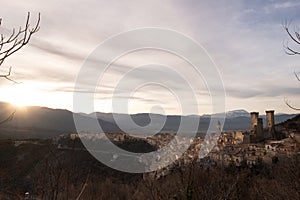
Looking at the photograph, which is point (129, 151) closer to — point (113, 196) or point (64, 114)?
point (113, 196)

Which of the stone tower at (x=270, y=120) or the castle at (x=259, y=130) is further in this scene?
the stone tower at (x=270, y=120)

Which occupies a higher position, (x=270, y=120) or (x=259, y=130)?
(x=270, y=120)

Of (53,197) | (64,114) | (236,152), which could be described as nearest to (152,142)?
(236,152)

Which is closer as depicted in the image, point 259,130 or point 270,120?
point 259,130

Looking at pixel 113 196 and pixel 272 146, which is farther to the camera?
pixel 272 146

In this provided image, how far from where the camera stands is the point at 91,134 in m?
56.6

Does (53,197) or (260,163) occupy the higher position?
(53,197)

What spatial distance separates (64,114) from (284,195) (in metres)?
110

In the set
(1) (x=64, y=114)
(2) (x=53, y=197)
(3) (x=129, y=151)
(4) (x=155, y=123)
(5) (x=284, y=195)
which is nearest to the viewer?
(2) (x=53, y=197)

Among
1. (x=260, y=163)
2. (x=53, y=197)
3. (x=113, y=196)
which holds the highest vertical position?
(x=53, y=197)

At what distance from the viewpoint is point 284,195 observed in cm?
1078

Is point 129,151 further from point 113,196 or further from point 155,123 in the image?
point 155,123

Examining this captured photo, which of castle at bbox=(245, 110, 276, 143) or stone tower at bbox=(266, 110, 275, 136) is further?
stone tower at bbox=(266, 110, 275, 136)

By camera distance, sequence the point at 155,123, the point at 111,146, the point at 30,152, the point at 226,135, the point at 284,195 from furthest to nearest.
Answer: the point at 155,123
the point at 226,135
the point at 111,146
the point at 30,152
the point at 284,195
